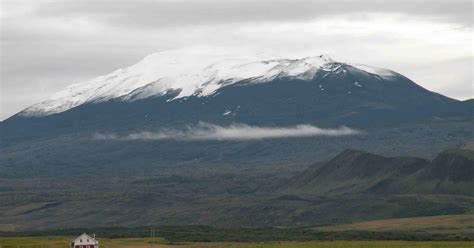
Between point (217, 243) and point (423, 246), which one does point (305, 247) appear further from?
point (217, 243)

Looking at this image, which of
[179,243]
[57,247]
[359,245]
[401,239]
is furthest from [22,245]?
[401,239]

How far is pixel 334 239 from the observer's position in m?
200

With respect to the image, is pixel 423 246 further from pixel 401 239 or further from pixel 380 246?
pixel 401 239

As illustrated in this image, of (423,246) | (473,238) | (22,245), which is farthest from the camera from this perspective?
(473,238)

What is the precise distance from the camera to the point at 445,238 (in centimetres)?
19312

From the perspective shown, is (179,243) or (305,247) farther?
(179,243)

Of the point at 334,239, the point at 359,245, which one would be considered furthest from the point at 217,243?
the point at 359,245

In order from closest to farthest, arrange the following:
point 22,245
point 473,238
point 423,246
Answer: point 423,246 < point 22,245 < point 473,238

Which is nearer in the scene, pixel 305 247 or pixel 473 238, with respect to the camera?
pixel 305 247

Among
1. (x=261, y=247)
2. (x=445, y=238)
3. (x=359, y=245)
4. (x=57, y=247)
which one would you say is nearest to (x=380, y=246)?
(x=359, y=245)

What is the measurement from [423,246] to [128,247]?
40560 millimetres

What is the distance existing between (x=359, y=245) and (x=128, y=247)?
31505mm

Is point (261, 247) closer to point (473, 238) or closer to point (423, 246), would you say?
point (423, 246)

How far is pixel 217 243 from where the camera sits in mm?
193375
